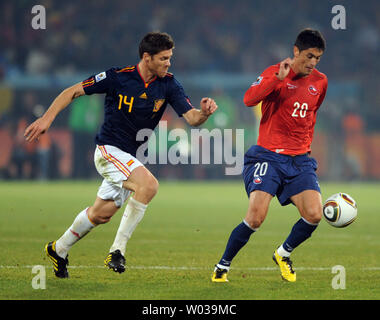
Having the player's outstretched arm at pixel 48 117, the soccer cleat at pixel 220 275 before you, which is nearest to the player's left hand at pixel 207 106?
the player's outstretched arm at pixel 48 117

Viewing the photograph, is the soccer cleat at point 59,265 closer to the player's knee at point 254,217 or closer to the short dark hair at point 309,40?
the player's knee at point 254,217

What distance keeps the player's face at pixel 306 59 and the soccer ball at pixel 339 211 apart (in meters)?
1.22

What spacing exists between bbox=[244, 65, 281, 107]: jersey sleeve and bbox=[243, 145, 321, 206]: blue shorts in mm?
537

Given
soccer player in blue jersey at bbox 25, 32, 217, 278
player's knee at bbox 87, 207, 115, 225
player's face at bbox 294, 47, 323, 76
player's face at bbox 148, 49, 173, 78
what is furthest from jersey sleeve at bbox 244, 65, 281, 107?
player's knee at bbox 87, 207, 115, 225

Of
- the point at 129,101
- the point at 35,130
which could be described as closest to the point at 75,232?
the point at 35,130

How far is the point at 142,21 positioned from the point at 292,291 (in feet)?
81.2

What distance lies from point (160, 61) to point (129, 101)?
1.53 ft

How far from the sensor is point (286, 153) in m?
6.95

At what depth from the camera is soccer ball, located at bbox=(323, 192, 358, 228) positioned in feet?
23.0

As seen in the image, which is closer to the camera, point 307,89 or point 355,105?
point 307,89

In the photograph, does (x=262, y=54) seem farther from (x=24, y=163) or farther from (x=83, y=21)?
(x=24, y=163)
